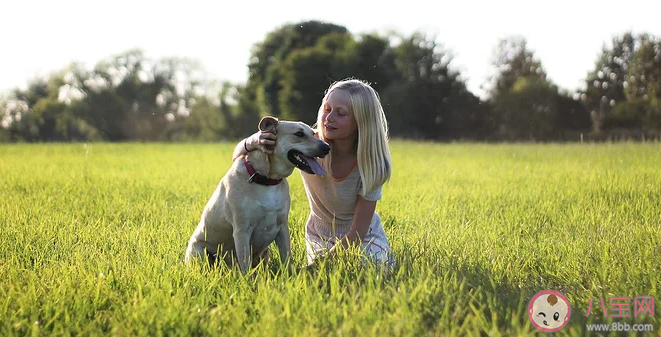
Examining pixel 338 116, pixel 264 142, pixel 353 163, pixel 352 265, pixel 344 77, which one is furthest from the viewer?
pixel 344 77

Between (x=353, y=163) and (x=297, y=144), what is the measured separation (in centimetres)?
68

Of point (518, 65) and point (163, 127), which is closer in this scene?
point (518, 65)

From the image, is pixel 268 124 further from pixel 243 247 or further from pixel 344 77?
pixel 344 77

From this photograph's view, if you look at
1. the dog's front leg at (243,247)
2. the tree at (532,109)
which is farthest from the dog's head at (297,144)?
the tree at (532,109)

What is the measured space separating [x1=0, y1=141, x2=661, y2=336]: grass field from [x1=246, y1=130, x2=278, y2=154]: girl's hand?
80cm

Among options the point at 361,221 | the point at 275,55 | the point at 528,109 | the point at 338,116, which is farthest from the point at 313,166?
the point at 275,55

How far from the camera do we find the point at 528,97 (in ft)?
125

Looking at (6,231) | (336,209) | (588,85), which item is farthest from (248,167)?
(588,85)

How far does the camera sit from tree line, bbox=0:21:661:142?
36562 millimetres

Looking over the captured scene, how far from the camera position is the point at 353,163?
167 inches

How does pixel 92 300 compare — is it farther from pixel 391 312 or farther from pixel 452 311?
pixel 452 311

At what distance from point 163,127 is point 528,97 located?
101 ft

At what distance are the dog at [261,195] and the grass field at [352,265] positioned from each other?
25 cm

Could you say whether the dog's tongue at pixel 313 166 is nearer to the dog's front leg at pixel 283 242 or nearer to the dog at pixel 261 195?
the dog at pixel 261 195
